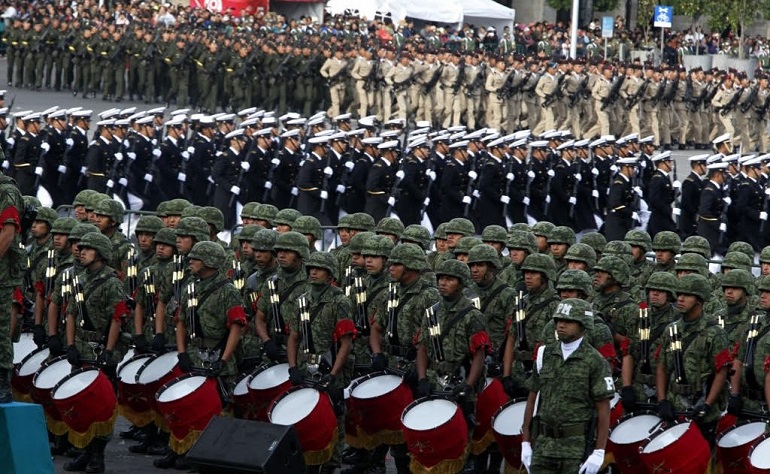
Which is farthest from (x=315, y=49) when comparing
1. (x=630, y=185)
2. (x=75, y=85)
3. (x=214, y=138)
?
(x=630, y=185)

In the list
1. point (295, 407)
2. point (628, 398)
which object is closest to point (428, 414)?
point (295, 407)

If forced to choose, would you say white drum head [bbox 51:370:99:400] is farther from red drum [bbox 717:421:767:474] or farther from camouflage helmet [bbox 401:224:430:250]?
red drum [bbox 717:421:767:474]

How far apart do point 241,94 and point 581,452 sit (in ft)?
85.8

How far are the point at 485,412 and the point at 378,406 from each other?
685 mm

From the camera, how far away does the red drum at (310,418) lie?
11.9 metres

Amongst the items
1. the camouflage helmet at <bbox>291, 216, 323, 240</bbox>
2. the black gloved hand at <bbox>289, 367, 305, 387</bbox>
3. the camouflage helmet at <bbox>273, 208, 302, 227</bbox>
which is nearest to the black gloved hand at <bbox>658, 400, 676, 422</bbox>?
Result: the black gloved hand at <bbox>289, 367, 305, 387</bbox>

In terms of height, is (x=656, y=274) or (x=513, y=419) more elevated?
(x=656, y=274)

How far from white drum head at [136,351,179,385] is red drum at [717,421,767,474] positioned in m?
3.68

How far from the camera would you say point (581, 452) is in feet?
33.8

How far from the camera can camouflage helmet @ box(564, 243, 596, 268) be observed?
1329 cm

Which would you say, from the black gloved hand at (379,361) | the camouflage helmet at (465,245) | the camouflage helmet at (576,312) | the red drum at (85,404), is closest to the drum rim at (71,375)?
the red drum at (85,404)

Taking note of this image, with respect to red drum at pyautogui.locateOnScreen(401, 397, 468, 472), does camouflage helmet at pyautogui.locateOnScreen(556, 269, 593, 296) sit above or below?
above

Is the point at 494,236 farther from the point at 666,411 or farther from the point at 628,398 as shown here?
the point at 666,411

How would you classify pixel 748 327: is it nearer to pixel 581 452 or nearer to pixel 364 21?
pixel 581 452
